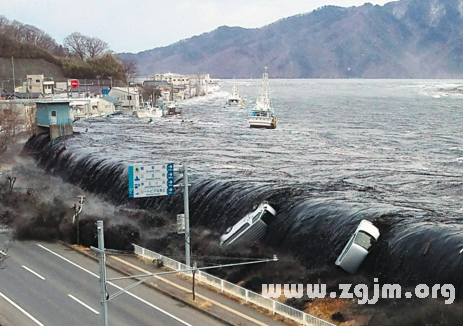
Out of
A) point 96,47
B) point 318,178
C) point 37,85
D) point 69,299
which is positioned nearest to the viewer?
point 69,299

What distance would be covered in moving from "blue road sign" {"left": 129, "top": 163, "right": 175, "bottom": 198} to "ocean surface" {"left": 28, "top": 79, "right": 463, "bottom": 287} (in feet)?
20.7

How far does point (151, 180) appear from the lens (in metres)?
21.7

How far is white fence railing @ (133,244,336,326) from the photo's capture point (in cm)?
1773

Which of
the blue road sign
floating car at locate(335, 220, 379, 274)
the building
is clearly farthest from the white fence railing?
the building

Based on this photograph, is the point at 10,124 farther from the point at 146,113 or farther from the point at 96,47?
the point at 96,47

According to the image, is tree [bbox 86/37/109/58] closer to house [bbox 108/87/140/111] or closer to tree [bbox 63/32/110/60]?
tree [bbox 63/32/110/60]

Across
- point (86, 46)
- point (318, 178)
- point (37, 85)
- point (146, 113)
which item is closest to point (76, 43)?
point (86, 46)

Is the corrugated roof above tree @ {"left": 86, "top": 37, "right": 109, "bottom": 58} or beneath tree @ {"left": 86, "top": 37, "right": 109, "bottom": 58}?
beneath

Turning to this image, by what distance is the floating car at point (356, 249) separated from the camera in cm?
2184

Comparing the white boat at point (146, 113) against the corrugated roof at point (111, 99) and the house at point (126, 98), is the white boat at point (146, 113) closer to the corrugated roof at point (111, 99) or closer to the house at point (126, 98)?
the corrugated roof at point (111, 99)

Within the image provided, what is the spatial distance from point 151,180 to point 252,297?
5.61m

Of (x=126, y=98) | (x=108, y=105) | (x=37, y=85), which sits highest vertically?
(x=37, y=85)

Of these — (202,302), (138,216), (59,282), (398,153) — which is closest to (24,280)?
(59,282)

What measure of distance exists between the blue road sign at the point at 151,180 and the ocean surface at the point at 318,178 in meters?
6.32
